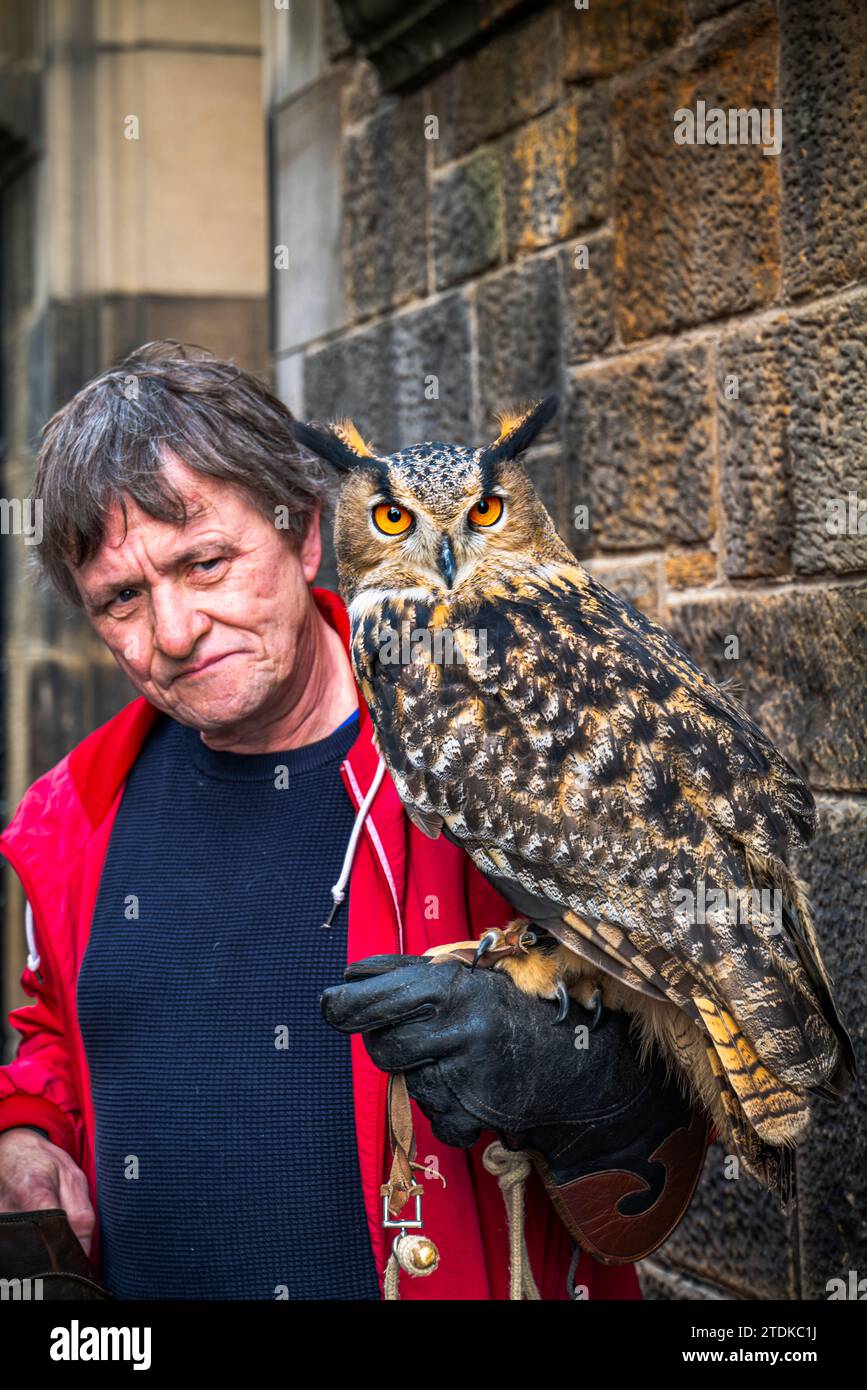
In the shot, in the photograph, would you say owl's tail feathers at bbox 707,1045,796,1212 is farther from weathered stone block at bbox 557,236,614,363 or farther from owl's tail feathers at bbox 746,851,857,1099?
weathered stone block at bbox 557,236,614,363

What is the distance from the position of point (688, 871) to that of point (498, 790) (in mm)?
251

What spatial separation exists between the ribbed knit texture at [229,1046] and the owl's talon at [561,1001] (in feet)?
0.93

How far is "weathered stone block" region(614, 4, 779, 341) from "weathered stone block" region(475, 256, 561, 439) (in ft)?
0.83

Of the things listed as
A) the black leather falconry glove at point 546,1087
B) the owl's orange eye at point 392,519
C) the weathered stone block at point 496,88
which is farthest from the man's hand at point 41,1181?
the weathered stone block at point 496,88

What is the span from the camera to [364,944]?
5.76ft

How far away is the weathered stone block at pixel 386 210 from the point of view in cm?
337

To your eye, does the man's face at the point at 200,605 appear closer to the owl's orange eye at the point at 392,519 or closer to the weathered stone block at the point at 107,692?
the owl's orange eye at the point at 392,519

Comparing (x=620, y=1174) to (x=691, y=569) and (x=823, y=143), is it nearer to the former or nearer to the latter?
(x=691, y=569)

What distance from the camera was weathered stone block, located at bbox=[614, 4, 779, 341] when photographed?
227cm

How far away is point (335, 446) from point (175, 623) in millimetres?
422

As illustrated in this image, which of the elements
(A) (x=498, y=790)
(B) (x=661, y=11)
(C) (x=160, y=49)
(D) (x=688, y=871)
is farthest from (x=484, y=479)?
(C) (x=160, y=49)

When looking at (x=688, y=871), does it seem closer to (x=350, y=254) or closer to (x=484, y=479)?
(x=484, y=479)

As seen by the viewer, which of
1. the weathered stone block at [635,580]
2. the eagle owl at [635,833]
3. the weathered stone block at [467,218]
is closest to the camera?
the eagle owl at [635,833]

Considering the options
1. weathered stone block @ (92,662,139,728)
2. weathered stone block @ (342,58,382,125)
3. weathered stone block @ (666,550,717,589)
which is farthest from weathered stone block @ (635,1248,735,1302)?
weathered stone block @ (92,662,139,728)
